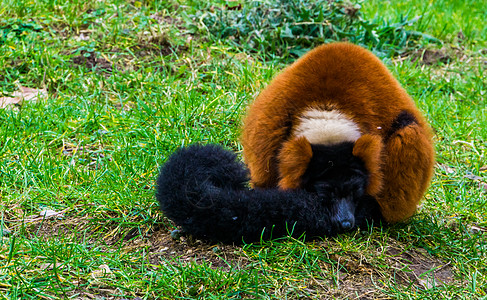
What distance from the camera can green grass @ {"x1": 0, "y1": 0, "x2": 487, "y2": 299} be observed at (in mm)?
3109

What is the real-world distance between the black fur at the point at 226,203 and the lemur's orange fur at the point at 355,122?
246mm

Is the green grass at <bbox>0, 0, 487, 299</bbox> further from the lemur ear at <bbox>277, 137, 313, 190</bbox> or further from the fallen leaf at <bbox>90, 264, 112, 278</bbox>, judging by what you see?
the lemur ear at <bbox>277, 137, 313, 190</bbox>

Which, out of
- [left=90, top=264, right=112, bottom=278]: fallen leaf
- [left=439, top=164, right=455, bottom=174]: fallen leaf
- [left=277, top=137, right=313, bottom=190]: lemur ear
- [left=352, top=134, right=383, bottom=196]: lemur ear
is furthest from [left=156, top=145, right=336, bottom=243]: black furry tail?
[left=439, top=164, right=455, bottom=174]: fallen leaf

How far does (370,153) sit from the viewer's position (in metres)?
3.35

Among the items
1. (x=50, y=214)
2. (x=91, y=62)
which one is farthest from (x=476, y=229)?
(x=91, y=62)

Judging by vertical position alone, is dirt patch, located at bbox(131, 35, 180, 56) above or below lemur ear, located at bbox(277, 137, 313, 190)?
below

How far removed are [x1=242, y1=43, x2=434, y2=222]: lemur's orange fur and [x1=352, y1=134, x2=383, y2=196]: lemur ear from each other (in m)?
0.03

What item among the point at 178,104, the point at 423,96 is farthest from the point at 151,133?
the point at 423,96

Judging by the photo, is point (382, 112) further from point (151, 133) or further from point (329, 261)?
point (151, 133)

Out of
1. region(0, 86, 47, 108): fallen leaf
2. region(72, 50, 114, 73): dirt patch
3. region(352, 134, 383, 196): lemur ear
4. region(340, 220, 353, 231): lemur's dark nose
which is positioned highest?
→ region(352, 134, 383, 196): lemur ear

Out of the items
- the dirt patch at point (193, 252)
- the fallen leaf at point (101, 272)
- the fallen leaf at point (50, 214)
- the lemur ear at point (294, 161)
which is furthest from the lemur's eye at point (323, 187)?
the fallen leaf at point (50, 214)

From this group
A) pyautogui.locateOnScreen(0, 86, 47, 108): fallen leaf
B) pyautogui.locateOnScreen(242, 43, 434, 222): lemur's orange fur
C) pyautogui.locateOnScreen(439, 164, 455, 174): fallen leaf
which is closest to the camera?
pyautogui.locateOnScreen(242, 43, 434, 222): lemur's orange fur

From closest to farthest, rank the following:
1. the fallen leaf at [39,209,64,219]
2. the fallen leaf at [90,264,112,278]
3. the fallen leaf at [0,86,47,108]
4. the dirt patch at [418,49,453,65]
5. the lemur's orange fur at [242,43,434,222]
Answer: the fallen leaf at [90,264,112,278], the lemur's orange fur at [242,43,434,222], the fallen leaf at [39,209,64,219], the fallen leaf at [0,86,47,108], the dirt patch at [418,49,453,65]

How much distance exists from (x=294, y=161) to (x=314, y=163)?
0.13m
